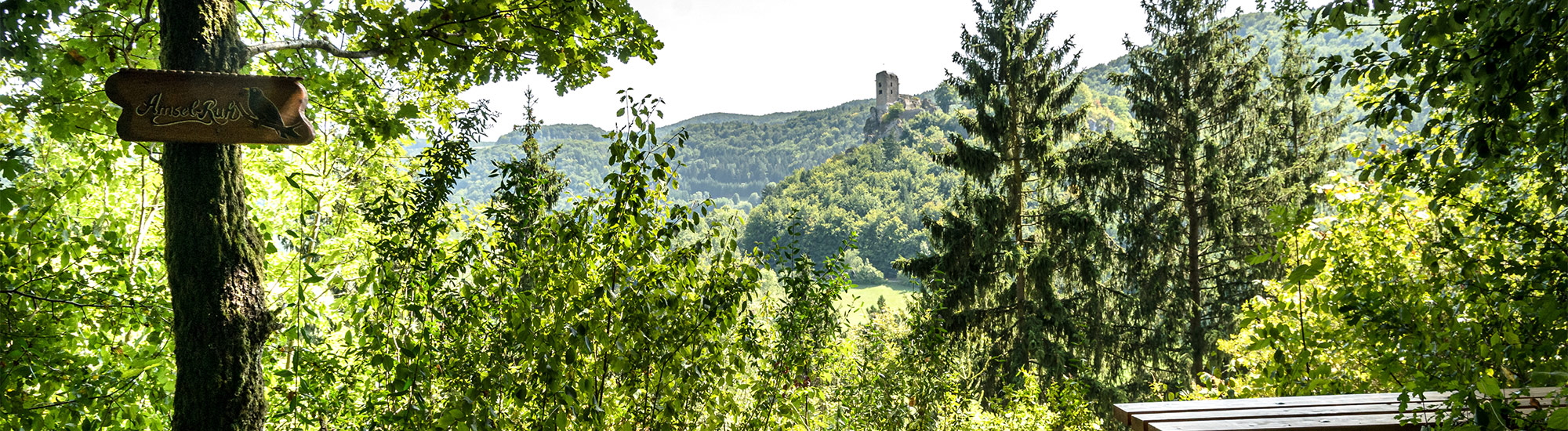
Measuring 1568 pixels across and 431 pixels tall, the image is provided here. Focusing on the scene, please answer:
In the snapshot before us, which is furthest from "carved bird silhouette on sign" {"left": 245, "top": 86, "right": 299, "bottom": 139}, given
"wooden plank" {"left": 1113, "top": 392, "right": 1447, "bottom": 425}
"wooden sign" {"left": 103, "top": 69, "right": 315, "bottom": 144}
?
"wooden plank" {"left": 1113, "top": 392, "right": 1447, "bottom": 425}

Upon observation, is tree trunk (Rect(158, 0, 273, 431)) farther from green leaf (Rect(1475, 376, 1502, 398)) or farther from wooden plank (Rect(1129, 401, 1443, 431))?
green leaf (Rect(1475, 376, 1502, 398))

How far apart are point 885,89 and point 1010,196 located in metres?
68.7

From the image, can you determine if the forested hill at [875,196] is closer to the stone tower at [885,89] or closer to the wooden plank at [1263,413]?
the stone tower at [885,89]

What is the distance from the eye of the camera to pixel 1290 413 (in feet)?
7.27

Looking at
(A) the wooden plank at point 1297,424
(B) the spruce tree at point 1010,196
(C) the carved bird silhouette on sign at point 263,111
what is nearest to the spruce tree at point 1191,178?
(B) the spruce tree at point 1010,196

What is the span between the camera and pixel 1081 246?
1058 centimetres

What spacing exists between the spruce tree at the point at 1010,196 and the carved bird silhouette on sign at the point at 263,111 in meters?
9.47

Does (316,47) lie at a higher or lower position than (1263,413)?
higher

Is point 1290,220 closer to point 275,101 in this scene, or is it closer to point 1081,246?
point 275,101

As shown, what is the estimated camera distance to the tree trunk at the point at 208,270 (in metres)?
1.60

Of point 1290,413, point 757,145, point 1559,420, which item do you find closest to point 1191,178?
point 1290,413

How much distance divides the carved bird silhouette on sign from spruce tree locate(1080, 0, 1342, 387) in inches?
436

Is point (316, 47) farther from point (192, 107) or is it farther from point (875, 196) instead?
point (875, 196)

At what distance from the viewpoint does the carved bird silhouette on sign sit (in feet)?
5.36
